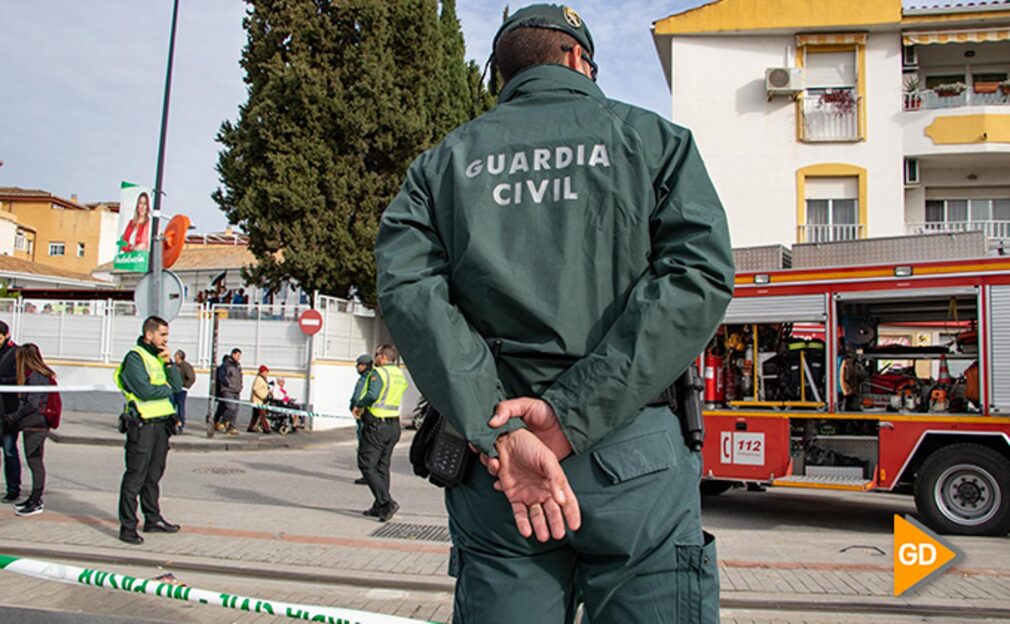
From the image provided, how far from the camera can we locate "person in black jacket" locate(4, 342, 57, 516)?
8156 millimetres

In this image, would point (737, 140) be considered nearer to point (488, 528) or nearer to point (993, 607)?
point (993, 607)

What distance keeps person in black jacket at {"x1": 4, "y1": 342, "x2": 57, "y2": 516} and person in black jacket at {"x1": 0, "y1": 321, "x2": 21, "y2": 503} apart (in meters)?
0.08

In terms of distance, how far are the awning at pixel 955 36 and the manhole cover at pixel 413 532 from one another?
18.9m

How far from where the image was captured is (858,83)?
20.9 metres

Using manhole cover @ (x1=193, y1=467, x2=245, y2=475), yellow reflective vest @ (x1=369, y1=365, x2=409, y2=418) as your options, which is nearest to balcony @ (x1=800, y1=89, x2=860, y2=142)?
yellow reflective vest @ (x1=369, y1=365, x2=409, y2=418)

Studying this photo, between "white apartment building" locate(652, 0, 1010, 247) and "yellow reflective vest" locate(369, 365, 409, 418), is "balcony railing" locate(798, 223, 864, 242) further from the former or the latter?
"yellow reflective vest" locate(369, 365, 409, 418)

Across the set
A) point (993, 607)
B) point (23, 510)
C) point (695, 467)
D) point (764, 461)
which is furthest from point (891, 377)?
point (23, 510)

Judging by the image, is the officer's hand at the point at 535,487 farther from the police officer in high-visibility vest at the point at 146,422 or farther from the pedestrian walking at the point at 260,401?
the pedestrian walking at the point at 260,401

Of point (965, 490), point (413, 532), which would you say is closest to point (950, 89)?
point (965, 490)

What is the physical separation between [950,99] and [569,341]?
882 inches

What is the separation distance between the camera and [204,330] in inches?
848

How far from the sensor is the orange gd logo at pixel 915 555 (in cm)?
585

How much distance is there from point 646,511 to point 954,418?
7.84m

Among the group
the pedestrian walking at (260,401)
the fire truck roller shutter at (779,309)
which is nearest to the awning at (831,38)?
the fire truck roller shutter at (779,309)
